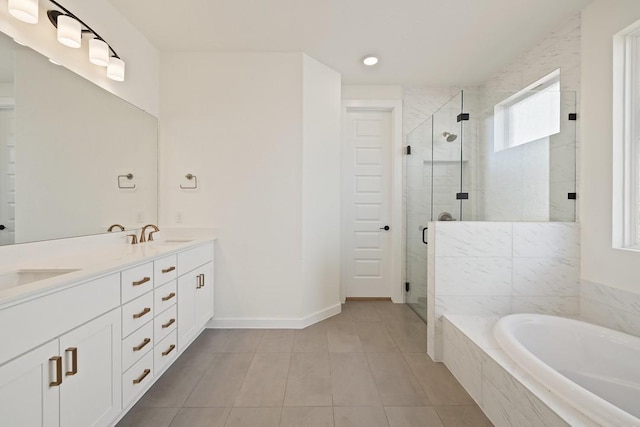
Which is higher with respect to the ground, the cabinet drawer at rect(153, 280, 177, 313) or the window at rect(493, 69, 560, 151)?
the window at rect(493, 69, 560, 151)

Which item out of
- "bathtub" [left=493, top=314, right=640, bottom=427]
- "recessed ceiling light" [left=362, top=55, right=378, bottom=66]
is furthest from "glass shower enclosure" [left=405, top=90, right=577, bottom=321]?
"recessed ceiling light" [left=362, top=55, right=378, bottom=66]

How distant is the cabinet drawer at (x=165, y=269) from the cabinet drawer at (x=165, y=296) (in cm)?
4

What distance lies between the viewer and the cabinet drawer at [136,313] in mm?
1511

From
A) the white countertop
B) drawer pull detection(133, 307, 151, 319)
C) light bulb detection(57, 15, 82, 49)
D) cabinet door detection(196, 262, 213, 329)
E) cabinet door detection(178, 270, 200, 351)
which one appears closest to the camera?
the white countertop

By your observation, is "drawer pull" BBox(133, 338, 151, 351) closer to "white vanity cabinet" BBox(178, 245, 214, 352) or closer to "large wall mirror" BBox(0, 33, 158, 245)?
"white vanity cabinet" BBox(178, 245, 214, 352)

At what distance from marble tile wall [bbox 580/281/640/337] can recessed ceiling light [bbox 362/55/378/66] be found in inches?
103

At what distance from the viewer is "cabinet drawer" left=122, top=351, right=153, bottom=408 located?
1.50 meters

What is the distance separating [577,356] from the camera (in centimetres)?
178

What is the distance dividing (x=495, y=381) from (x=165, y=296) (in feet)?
6.51

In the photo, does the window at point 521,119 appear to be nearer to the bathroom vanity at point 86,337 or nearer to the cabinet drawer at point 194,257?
the cabinet drawer at point 194,257

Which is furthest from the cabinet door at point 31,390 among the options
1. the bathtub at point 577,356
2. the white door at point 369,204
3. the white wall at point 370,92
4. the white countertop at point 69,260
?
the white wall at point 370,92

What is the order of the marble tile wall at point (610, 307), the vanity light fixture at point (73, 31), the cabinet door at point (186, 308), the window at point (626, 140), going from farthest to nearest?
the cabinet door at point (186, 308) < the window at point (626, 140) < the marble tile wall at point (610, 307) < the vanity light fixture at point (73, 31)

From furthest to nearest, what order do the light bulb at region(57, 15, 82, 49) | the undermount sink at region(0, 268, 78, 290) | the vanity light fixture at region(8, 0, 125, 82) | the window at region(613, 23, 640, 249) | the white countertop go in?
the window at region(613, 23, 640, 249) < the light bulb at region(57, 15, 82, 49) < the vanity light fixture at region(8, 0, 125, 82) < the undermount sink at region(0, 268, 78, 290) < the white countertop

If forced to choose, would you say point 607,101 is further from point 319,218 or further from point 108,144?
point 108,144
